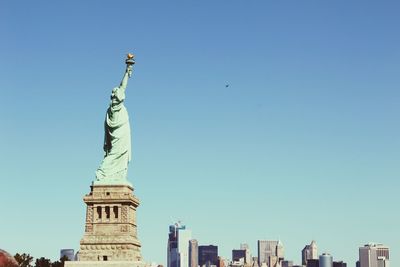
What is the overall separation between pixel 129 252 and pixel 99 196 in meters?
5.41

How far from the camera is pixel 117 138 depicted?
205ft

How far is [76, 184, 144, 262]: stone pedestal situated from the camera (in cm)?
5881

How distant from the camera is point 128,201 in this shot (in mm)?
59938

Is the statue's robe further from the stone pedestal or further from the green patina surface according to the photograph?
the stone pedestal

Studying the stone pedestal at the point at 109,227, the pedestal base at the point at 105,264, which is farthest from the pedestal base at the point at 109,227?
the pedestal base at the point at 105,264

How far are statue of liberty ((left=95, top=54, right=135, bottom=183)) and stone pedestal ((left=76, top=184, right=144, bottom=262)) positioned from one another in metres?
1.56

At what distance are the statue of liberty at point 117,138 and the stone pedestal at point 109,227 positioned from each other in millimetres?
1563

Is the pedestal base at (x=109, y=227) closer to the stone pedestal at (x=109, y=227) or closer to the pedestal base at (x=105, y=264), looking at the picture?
the stone pedestal at (x=109, y=227)

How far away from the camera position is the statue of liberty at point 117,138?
6197 centimetres

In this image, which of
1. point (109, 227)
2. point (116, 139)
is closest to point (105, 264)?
point (109, 227)

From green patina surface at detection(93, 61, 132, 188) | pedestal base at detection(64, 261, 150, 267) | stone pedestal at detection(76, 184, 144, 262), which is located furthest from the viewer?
green patina surface at detection(93, 61, 132, 188)

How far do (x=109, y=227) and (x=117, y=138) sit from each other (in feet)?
25.8

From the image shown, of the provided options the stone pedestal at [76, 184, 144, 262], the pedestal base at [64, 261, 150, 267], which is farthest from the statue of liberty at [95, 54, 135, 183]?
the pedestal base at [64, 261, 150, 267]

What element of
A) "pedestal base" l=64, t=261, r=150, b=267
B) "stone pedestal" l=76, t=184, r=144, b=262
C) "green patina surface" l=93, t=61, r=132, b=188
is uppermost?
"green patina surface" l=93, t=61, r=132, b=188
